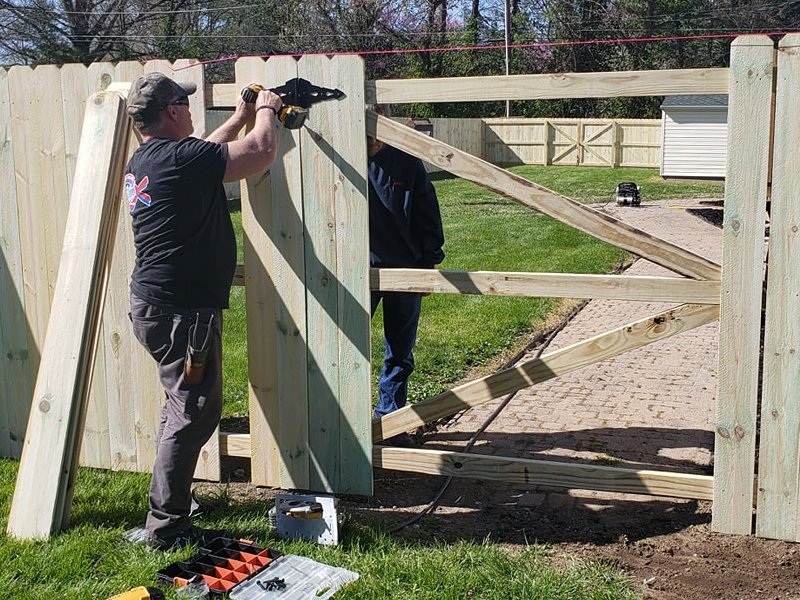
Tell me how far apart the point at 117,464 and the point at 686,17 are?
3883 cm

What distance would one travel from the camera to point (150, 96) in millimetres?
4223

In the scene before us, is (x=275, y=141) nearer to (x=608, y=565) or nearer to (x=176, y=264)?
(x=176, y=264)

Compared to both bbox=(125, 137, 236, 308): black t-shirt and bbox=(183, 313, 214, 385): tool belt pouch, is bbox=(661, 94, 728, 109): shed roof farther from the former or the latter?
bbox=(183, 313, 214, 385): tool belt pouch

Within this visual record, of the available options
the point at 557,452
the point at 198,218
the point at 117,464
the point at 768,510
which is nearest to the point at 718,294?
the point at 768,510

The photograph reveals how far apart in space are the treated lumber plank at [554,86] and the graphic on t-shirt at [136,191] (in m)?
1.20

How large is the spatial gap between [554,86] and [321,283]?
1.54 meters

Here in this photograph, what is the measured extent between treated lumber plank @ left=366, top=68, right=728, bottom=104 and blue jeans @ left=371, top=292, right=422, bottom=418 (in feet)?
4.97

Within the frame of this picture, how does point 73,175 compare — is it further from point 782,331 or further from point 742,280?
point 782,331

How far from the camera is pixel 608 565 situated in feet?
13.7

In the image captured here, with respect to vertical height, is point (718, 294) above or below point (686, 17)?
below

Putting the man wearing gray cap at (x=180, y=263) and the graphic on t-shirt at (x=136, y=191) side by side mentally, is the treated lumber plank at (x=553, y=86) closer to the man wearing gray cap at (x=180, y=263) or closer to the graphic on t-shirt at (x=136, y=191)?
the man wearing gray cap at (x=180, y=263)

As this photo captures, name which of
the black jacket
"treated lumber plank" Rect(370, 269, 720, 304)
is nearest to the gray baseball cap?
"treated lumber plank" Rect(370, 269, 720, 304)

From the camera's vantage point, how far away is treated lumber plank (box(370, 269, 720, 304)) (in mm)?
4227

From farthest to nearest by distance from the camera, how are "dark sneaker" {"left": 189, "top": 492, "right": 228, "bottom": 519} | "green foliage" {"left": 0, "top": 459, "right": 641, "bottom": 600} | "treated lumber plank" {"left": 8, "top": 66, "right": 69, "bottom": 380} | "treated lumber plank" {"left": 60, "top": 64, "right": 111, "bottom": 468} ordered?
"treated lumber plank" {"left": 8, "top": 66, "right": 69, "bottom": 380} → "treated lumber plank" {"left": 60, "top": 64, "right": 111, "bottom": 468} → "dark sneaker" {"left": 189, "top": 492, "right": 228, "bottom": 519} → "green foliage" {"left": 0, "top": 459, "right": 641, "bottom": 600}
